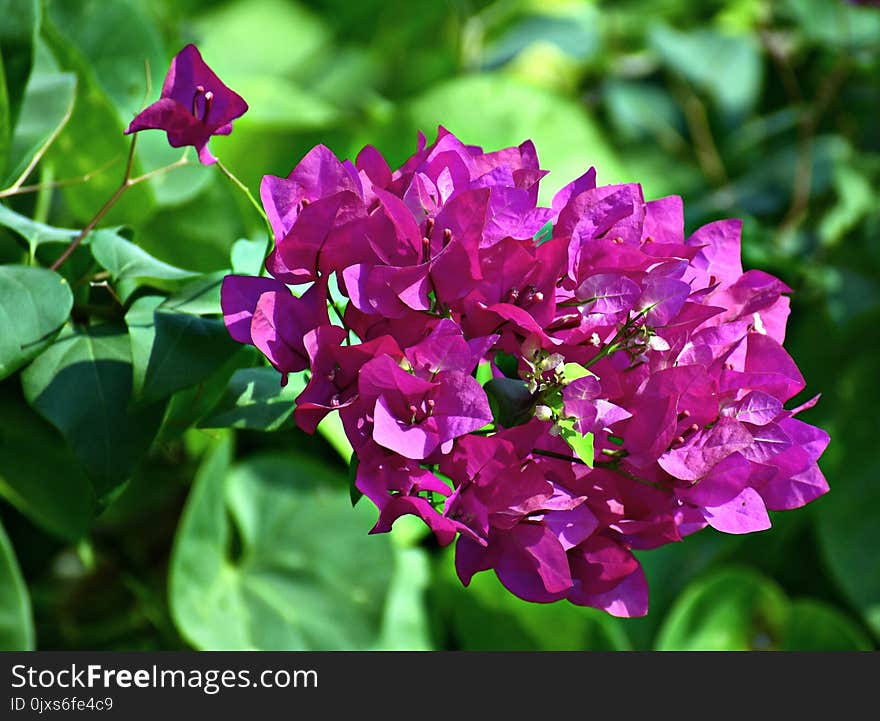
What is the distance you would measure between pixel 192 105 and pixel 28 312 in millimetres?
109

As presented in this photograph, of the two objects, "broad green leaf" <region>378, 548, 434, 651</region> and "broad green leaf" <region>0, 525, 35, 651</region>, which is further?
"broad green leaf" <region>378, 548, 434, 651</region>

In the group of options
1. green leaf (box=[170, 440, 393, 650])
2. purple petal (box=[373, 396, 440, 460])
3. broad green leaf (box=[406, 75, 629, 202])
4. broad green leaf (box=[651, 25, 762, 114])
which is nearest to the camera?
purple petal (box=[373, 396, 440, 460])

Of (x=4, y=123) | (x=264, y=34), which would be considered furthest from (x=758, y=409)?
(x=264, y=34)

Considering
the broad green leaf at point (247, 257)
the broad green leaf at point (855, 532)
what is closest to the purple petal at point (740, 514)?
the broad green leaf at point (247, 257)

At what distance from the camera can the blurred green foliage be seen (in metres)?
0.42

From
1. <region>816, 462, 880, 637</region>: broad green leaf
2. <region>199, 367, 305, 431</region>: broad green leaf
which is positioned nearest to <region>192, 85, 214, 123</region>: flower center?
<region>199, 367, 305, 431</region>: broad green leaf

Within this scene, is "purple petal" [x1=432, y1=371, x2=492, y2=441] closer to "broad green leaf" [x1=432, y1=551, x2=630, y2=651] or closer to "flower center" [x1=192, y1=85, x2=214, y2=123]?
"flower center" [x1=192, y1=85, x2=214, y2=123]

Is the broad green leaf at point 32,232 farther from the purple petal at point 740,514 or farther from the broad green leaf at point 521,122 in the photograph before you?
the broad green leaf at point 521,122

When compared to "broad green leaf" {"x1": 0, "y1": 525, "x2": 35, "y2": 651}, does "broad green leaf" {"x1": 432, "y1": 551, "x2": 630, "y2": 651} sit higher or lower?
lower

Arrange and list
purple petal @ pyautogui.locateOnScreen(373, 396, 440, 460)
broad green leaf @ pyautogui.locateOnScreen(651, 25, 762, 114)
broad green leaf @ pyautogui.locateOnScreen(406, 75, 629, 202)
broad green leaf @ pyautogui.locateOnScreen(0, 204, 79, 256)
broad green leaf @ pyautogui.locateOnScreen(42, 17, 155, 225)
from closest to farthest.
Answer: purple petal @ pyautogui.locateOnScreen(373, 396, 440, 460) < broad green leaf @ pyautogui.locateOnScreen(0, 204, 79, 256) < broad green leaf @ pyautogui.locateOnScreen(42, 17, 155, 225) < broad green leaf @ pyautogui.locateOnScreen(406, 75, 629, 202) < broad green leaf @ pyautogui.locateOnScreen(651, 25, 762, 114)

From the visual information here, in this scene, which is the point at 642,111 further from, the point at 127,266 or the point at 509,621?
the point at 127,266

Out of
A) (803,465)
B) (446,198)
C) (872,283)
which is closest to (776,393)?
(803,465)

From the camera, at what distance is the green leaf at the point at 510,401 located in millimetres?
362

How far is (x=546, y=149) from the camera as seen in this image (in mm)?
1074
